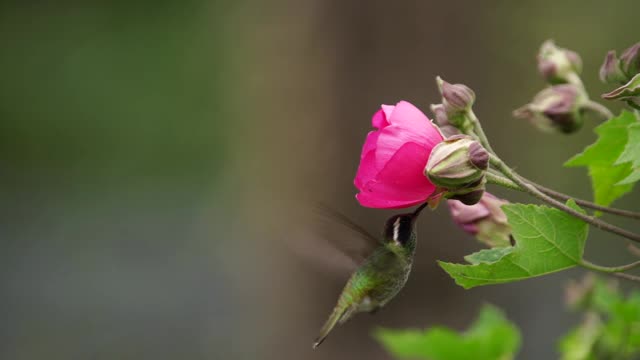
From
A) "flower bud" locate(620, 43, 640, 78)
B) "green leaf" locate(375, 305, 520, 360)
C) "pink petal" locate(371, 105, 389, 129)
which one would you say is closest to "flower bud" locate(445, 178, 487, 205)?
"pink petal" locate(371, 105, 389, 129)

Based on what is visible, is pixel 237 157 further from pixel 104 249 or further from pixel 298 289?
pixel 298 289

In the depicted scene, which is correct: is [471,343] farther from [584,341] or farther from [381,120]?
[381,120]

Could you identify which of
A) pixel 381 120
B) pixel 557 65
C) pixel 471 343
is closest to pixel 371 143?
pixel 381 120

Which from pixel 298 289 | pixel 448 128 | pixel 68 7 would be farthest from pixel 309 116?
pixel 68 7

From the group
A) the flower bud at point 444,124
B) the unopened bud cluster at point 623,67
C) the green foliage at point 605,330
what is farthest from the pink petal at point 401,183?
the green foliage at point 605,330

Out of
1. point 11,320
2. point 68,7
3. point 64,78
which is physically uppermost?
point 68,7

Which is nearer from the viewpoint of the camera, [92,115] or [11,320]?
[11,320]

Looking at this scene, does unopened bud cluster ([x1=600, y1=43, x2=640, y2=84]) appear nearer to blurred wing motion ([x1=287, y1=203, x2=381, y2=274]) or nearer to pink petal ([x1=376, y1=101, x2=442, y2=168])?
pink petal ([x1=376, y1=101, x2=442, y2=168])
